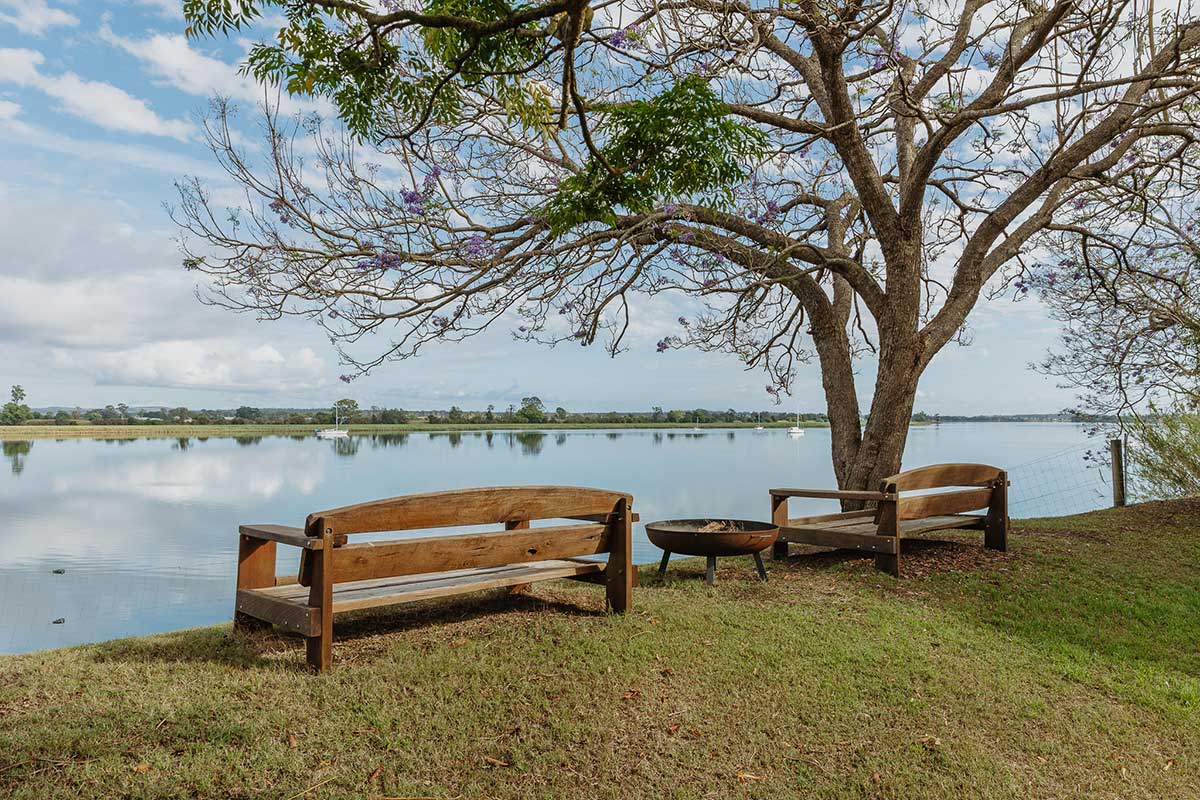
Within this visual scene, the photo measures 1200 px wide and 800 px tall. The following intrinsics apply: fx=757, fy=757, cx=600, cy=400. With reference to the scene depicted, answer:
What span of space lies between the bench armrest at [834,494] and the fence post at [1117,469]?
776 centimetres

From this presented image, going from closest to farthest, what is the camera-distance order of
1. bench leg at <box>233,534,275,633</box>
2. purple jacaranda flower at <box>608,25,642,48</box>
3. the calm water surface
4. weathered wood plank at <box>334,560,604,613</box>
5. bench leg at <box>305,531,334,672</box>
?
bench leg at <box>305,531,334,672</box>, weathered wood plank at <box>334,560,604,613</box>, bench leg at <box>233,534,275,633</box>, purple jacaranda flower at <box>608,25,642,48</box>, the calm water surface

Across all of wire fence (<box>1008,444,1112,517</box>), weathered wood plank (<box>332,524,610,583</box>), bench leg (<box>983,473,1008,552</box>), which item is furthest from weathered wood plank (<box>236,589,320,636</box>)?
wire fence (<box>1008,444,1112,517</box>)

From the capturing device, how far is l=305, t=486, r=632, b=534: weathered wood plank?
403 centimetres

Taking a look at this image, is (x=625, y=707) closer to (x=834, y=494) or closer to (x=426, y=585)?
(x=426, y=585)

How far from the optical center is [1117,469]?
478 inches

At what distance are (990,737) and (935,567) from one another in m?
3.58

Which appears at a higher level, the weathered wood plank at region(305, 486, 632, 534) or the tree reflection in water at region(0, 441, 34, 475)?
the weathered wood plank at region(305, 486, 632, 534)

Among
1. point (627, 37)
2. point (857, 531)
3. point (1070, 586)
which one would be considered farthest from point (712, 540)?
point (627, 37)

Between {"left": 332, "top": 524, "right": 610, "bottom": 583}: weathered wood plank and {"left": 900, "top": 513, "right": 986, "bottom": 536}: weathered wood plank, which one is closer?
{"left": 332, "top": 524, "right": 610, "bottom": 583}: weathered wood plank

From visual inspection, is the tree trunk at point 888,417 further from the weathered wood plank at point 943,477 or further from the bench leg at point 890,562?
the bench leg at point 890,562

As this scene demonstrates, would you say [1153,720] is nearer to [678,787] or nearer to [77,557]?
[678,787]

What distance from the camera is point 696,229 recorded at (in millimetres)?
8008

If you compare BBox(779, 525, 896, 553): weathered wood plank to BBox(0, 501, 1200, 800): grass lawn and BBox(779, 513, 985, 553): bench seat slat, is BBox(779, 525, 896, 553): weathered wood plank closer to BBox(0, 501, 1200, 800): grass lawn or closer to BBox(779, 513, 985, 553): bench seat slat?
BBox(779, 513, 985, 553): bench seat slat

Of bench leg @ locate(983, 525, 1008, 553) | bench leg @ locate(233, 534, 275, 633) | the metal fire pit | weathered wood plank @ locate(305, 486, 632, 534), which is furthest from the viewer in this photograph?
bench leg @ locate(983, 525, 1008, 553)
